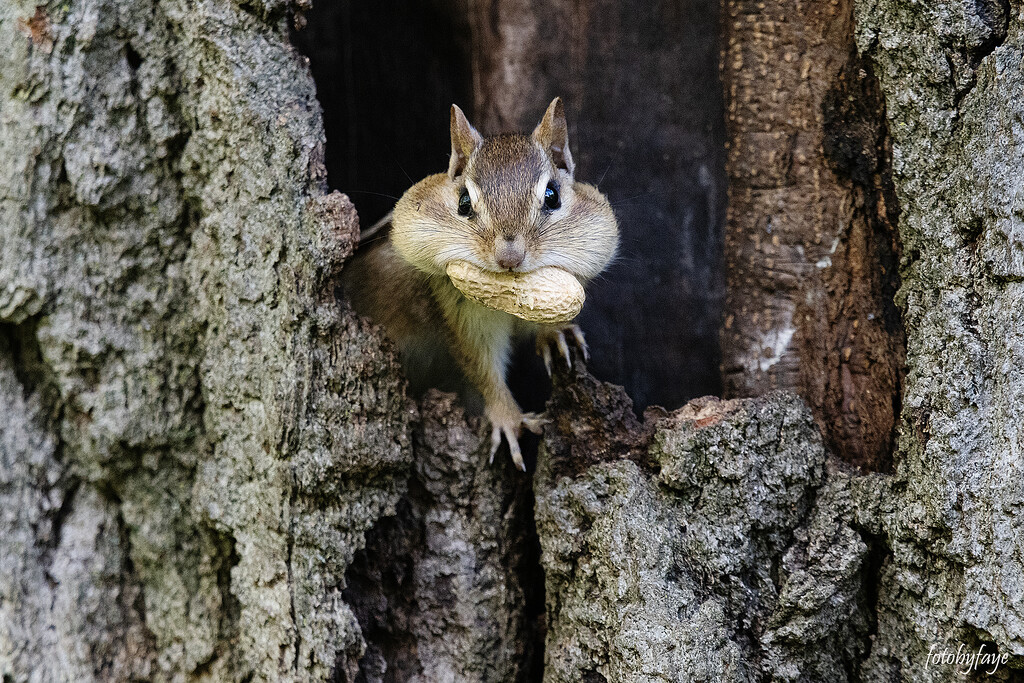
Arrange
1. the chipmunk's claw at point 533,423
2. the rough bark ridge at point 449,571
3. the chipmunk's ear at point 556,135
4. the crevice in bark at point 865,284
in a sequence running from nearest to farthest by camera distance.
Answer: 1. the crevice in bark at point 865,284
2. the rough bark ridge at point 449,571
3. the chipmunk's ear at point 556,135
4. the chipmunk's claw at point 533,423

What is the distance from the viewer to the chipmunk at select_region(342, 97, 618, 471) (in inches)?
104

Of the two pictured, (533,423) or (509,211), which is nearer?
(509,211)

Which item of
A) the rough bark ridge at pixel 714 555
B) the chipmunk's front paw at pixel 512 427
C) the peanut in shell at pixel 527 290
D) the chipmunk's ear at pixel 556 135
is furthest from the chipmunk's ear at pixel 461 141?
the rough bark ridge at pixel 714 555

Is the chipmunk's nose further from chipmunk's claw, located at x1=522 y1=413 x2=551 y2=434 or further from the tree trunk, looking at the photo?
chipmunk's claw, located at x1=522 y1=413 x2=551 y2=434

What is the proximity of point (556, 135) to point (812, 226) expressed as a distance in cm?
91

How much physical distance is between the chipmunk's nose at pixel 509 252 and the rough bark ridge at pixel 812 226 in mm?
983

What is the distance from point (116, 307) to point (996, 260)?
2.50m

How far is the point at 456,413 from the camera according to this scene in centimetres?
284

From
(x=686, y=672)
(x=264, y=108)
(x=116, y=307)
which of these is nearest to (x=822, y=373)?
(x=686, y=672)

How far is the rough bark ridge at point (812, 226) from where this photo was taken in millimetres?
2639
